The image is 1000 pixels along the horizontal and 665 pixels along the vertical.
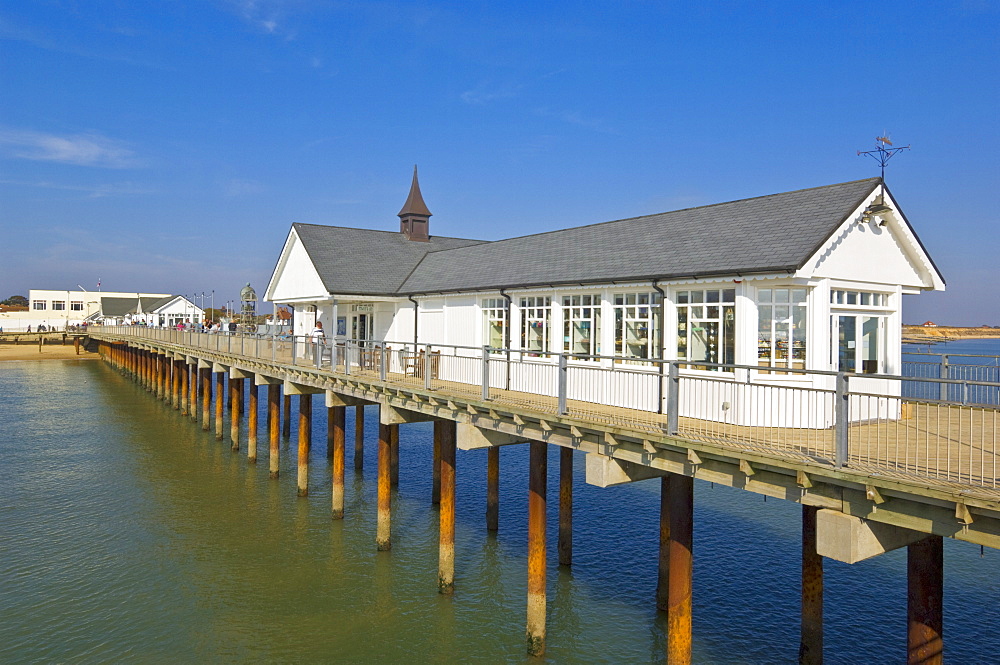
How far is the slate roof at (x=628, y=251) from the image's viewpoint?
11602 mm

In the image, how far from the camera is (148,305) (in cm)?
9119

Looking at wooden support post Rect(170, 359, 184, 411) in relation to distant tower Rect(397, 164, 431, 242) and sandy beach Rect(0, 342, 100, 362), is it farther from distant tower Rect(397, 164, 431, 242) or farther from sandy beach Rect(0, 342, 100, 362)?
sandy beach Rect(0, 342, 100, 362)

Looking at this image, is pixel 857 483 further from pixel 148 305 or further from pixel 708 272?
pixel 148 305

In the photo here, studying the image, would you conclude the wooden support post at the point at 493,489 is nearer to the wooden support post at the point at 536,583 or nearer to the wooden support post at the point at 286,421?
the wooden support post at the point at 536,583

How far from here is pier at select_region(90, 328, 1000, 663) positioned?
22.1 ft

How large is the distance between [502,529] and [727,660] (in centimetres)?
736

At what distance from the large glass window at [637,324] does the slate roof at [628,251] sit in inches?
22.6

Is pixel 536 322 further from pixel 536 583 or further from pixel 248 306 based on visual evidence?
pixel 248 306

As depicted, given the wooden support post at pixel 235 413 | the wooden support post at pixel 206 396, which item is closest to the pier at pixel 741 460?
the wooden support post at pixel 235 413

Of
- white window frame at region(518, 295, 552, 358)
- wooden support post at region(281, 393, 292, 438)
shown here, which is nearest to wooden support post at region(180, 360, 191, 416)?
wooden support post at region(281, 393, 292, 438)

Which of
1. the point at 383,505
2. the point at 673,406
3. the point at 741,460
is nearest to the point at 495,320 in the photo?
the point at 383,505

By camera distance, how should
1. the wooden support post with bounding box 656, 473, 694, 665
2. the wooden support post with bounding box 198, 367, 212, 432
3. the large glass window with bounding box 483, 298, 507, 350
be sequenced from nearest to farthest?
the wooden support post with bounding box 656, 473, 694, 665
the large glass window with bounding box 483, 298, 507, 350
the wooden support post with bounding box 198, 367, 212, 432

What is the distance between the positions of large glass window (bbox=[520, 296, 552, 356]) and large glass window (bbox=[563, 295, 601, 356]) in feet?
2.11

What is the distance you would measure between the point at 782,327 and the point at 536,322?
21.8 feet
